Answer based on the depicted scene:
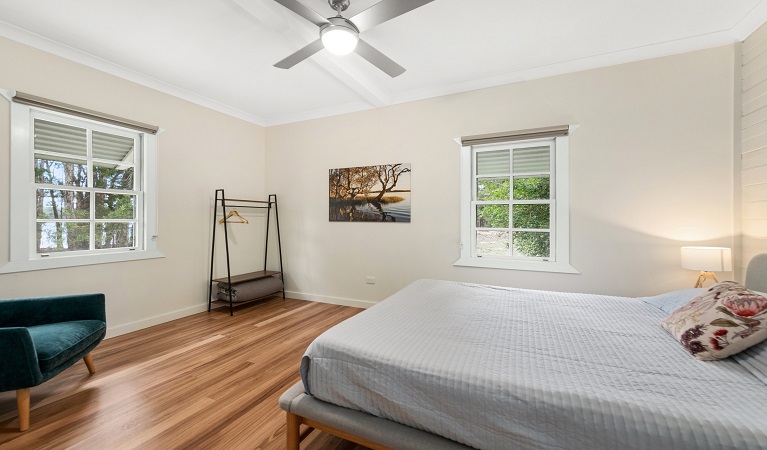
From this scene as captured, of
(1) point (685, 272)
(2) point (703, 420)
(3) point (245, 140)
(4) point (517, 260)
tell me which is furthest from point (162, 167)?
(1) point (685, 272)

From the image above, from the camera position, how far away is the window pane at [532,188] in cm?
312

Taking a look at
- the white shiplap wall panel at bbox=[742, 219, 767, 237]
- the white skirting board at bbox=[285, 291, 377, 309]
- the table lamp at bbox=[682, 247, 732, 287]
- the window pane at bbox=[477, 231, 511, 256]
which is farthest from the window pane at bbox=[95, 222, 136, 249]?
the white shiplap wall panel at bbox=[742, 219, 767, 237]

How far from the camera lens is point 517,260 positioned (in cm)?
318

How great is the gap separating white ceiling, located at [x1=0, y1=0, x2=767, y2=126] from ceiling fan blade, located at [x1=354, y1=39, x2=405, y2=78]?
0.27m

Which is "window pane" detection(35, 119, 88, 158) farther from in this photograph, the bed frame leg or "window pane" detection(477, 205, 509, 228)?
"window pane" detection(477, 205, 509, 228)

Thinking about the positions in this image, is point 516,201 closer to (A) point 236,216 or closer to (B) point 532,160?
(B) point 532,160

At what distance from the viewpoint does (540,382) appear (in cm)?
112

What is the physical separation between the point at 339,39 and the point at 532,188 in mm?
2342

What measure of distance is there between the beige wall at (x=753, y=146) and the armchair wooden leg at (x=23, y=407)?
4.84 meters

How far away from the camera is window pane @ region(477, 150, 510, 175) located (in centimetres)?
329

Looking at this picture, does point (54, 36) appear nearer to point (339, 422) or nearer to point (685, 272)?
point (339, 422)

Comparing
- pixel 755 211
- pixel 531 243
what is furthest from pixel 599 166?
pixel 755 211

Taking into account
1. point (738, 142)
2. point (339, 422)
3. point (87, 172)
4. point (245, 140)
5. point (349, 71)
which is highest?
point (349, 71)

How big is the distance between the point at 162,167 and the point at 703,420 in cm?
435
